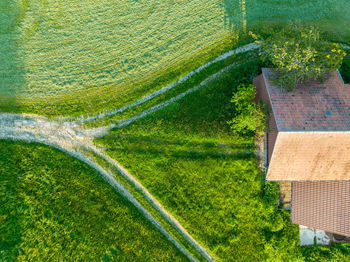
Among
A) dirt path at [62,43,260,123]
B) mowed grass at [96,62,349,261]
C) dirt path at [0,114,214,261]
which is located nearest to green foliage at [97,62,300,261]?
mowed grass at [96,62,349,261]

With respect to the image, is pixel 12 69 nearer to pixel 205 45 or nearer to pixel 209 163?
pixel 205 45

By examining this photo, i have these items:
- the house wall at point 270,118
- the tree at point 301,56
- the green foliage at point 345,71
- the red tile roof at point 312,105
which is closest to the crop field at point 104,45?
the green foliage at point 345,71

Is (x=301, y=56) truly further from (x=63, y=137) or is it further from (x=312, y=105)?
(x=63, y=137)

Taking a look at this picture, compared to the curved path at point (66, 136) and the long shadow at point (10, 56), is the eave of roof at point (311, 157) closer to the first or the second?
the curved path at point (66, 136)

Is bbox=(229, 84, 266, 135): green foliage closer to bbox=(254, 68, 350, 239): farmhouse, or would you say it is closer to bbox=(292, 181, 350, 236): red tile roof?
bbox=(254, 68, 350, 239): farmhouse

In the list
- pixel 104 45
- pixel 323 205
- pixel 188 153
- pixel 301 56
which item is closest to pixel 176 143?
pixel 188 153

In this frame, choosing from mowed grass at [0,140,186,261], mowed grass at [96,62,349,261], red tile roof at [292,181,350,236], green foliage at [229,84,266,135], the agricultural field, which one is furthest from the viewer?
mowed grass at [96,62,349,261]
